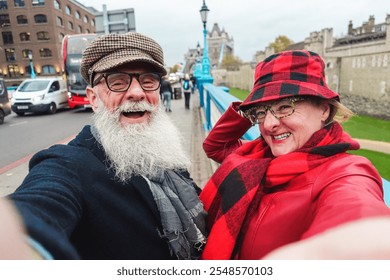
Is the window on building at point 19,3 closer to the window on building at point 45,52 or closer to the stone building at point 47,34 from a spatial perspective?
the stone building at point 47,34

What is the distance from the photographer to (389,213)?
71cm

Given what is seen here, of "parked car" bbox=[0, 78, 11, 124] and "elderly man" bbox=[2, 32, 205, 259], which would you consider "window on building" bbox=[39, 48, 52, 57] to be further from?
"elderly man" bbox=[2, 32, 205, 259]

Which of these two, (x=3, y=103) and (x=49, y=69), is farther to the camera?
(x=49, y=69)

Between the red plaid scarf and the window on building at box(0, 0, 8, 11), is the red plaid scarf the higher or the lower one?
the lower one

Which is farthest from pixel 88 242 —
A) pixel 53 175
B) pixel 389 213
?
pixel 389 213

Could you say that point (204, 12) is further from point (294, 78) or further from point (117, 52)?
point (294, 78)

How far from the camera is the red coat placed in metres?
0.77

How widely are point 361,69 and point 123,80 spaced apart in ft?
96.0

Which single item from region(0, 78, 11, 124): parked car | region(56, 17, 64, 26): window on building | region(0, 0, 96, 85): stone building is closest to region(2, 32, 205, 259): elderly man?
region(0, 0, 96, 85): stone building

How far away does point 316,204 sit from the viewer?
0.97m

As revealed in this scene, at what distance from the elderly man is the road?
5701 mm

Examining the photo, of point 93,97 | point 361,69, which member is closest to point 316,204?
point 93,97

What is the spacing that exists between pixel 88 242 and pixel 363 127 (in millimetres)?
24296
